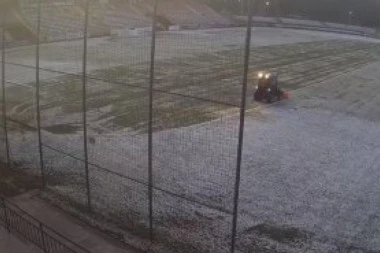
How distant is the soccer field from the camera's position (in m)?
12.0

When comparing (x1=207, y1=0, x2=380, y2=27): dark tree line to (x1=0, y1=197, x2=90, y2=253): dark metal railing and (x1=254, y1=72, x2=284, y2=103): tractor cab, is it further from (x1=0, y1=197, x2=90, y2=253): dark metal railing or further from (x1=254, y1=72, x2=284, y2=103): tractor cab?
(x1=0, y1=197, x2=90, y2=253): dark metal railing

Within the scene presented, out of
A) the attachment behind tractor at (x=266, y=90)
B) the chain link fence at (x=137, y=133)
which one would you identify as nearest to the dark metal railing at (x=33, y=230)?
the chain link fence at (x=137, y=133)

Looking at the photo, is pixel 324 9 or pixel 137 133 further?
pixel 324 9

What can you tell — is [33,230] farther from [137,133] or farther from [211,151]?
[137,133]

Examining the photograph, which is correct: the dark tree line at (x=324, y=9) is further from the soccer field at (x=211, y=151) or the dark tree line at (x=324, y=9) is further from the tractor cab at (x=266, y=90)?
the tractor cab at (x=266, y=90)

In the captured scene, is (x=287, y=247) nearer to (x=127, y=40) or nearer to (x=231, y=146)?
(x=231, y=146)

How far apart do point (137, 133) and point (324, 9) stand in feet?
198

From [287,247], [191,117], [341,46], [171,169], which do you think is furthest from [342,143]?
[341,46]

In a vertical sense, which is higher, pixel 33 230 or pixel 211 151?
pixel 211 151

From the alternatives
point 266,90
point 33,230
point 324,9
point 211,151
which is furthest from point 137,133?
point 324,9

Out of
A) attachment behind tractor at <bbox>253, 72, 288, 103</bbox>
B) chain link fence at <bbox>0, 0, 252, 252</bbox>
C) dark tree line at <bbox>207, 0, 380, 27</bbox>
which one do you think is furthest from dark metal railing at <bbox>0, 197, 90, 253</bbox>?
dark tree line at <bbox>207, 0, 380, 27</bbox>

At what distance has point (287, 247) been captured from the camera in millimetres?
11234

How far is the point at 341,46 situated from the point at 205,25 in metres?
15.9

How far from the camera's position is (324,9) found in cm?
7300
